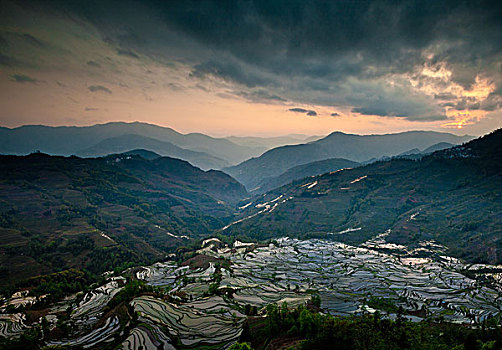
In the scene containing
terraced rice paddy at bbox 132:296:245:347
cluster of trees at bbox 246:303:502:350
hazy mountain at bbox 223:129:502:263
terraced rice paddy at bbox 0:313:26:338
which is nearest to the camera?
cluster of trees at bbox 246:303:502:350

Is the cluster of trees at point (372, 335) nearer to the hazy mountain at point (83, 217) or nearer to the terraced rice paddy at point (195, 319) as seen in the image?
the terraced rice paddy at point (195, 319)

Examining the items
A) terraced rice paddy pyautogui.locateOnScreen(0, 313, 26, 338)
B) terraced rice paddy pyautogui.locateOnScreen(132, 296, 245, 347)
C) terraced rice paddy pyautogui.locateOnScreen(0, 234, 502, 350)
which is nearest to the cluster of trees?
terraced rice paddy pyautogui.locateOnScreen(132, 296, 245, 347)

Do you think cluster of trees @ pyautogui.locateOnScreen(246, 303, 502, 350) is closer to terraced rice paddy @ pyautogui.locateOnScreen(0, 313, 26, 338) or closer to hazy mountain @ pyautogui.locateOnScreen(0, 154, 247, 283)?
terraced rice paddy @ pyautogui.locateOnScreen(0, 313, 26, 338)

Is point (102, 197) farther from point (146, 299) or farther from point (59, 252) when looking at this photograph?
point (146, 299)

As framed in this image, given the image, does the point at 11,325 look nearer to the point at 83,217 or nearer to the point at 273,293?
the point at 273,293

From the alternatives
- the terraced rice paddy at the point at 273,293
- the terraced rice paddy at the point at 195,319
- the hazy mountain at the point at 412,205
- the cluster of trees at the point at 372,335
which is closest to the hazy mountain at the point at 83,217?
the terraced rice paddy at the point at 273,293

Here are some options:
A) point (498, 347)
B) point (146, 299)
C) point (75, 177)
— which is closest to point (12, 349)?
point (146, 299)
